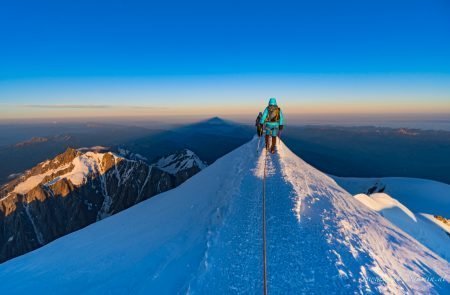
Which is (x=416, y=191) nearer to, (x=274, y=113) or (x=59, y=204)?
(x=274, y=113)

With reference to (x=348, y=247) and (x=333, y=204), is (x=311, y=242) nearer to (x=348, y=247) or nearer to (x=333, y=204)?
(x=348, y=247)

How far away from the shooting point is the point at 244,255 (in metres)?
6.04

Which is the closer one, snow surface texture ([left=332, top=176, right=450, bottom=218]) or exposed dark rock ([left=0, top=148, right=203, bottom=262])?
snow surface texture ([left=332, top=176, right=450, bottom=218])

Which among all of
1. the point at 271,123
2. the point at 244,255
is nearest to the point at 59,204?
the point at 271,123

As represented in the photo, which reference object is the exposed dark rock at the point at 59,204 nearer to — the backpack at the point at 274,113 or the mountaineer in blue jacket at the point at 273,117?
the mountaineer in blue jacket at the point at 273,117

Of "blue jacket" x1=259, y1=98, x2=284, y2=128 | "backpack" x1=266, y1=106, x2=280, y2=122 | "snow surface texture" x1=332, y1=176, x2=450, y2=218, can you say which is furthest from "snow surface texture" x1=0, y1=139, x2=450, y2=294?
"snow surface texture" x1=332, y1=176, x2=450, y2=218

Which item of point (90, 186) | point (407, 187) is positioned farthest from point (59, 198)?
point (407, 187)

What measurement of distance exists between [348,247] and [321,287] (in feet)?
5.73

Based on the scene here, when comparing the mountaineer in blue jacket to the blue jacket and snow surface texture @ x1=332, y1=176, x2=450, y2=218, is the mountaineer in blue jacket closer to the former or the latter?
the blue jacket

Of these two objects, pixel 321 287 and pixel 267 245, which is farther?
pixel 267 245

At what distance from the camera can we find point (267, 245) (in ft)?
21.0

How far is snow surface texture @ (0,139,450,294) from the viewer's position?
528 cm

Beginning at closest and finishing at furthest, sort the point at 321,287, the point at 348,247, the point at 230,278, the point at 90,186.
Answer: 1. the point at 321,287
2. the point at 230,278
3. the point at 348,247
4. the point at 90,186

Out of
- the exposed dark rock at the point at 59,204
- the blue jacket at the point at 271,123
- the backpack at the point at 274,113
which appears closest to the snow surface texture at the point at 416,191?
the blue jacket at the point at 271,123
